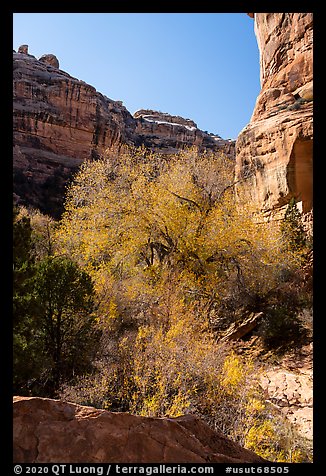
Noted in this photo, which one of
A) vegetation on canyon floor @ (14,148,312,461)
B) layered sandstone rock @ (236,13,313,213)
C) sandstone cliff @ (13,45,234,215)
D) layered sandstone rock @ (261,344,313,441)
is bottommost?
layered sandstone rock @ (261,344,313,441)

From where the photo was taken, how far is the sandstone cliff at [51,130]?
1464 inches

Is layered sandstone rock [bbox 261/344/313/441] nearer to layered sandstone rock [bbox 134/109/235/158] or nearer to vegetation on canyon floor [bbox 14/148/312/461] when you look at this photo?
vegetation on canyon floor [bbox 14/148/312/461]

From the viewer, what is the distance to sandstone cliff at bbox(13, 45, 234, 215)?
37188mm

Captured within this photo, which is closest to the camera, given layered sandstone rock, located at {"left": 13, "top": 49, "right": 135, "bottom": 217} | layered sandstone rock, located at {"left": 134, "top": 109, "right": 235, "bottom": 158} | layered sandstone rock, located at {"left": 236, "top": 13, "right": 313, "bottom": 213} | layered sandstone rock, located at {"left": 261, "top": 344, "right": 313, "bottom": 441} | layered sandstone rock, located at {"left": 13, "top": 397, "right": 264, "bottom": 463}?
layered sandstone rock, located at {"left": 13, "top": 397, "right": 264, "bottom": 463}

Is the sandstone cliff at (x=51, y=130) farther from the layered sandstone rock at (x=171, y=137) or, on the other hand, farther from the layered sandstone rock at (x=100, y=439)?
the layered sandstone rock at (x=100, y=439)

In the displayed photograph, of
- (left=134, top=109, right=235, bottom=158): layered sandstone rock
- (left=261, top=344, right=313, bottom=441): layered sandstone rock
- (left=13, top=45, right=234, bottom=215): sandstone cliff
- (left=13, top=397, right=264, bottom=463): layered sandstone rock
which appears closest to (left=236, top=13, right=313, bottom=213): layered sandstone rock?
(left=261, top=344, right=313, bottom=441): layered sandstone rock

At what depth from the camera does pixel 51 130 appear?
40344 mm

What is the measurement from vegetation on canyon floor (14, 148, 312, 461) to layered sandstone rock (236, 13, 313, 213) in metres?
1.76

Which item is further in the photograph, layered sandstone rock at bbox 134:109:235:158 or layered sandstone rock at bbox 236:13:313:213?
layered sandstone rock at bbox 134:109:235:158

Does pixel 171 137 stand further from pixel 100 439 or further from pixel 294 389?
pixel 100 439

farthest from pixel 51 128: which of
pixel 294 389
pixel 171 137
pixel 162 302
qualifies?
pixel 294 389

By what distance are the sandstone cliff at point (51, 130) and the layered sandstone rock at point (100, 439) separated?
3531cm

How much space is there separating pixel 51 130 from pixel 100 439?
147 feet

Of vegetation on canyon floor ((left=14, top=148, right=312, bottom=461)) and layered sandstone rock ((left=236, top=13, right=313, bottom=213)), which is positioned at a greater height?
layered sandstone rock ((left=236, top=13, right=313, bottom=213))
